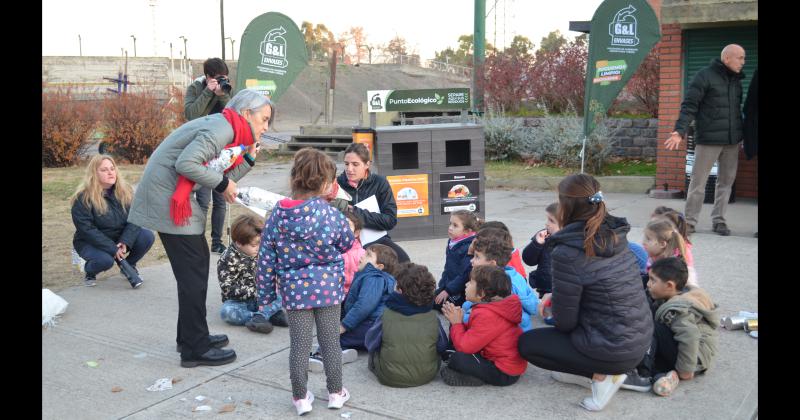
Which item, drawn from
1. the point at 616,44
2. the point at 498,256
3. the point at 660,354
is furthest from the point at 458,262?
the point at 616,44

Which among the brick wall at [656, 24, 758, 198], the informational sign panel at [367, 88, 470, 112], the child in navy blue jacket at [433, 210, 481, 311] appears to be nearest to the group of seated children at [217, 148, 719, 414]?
the child in navy blue jacket at [433, 210, 481, 311]

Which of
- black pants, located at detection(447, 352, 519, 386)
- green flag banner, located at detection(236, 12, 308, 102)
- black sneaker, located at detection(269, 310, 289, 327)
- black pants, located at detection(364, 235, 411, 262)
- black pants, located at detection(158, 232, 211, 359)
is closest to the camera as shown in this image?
black pants, located at detection(447, 352, 519, 386)

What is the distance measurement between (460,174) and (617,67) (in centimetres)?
276

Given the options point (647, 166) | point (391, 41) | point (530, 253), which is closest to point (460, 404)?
point (530, 253)

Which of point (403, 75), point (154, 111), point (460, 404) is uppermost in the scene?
point (403, 75)

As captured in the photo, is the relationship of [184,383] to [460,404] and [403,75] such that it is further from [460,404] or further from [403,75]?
[403,75]

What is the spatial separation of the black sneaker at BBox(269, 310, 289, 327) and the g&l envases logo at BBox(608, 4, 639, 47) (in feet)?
19.7

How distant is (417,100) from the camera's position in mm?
8555

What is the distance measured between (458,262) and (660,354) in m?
1.53

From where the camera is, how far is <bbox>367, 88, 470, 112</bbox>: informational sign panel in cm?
847

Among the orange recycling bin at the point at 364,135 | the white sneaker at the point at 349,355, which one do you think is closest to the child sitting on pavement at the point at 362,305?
the white sneaker at the point at 349,355

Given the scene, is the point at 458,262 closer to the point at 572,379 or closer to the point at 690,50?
the point at 572,379

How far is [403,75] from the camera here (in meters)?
65.0

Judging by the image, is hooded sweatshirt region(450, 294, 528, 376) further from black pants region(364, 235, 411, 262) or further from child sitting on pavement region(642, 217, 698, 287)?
black pants region(364, 235, 411, 262)
